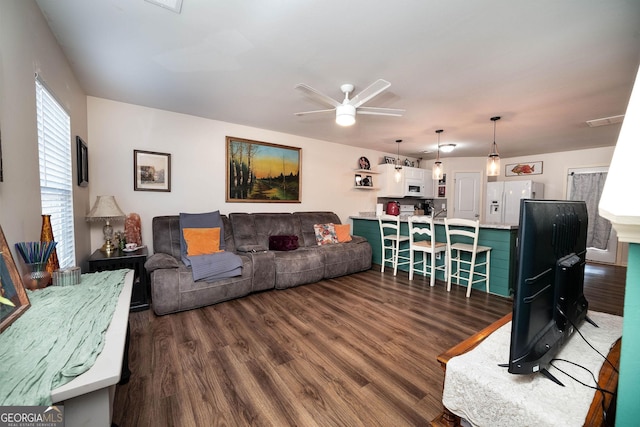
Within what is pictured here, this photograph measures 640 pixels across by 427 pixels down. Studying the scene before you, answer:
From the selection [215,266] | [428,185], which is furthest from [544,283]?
[428,185]

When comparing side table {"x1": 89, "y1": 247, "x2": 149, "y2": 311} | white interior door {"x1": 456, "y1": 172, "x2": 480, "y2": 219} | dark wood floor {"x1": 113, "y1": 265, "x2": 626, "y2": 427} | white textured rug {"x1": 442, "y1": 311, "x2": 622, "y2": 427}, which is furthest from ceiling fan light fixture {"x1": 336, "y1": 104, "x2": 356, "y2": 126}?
white interior door {"x1": 456, "y1": 172, "x2": 480, "y2": 219}

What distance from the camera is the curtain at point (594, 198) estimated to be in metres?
5.11

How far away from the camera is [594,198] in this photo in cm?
512

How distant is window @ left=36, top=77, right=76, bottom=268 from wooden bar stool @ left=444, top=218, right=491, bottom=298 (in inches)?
156

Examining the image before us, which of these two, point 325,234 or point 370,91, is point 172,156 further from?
point 370,91

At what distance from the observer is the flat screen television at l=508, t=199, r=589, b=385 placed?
0.73 meters

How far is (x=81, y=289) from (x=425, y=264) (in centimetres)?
388

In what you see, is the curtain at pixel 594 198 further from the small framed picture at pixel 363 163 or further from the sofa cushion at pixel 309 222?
the sofa cushion at pixel 309 222

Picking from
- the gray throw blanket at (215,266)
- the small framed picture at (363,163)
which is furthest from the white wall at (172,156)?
the small framed picture at (363,163)

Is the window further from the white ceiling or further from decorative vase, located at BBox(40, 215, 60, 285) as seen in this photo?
the white ceiling

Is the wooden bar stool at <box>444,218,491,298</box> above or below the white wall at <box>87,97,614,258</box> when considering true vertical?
below

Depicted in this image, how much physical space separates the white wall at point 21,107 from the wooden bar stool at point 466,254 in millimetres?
3861

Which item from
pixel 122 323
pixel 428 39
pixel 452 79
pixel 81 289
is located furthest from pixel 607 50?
pixel 81 289

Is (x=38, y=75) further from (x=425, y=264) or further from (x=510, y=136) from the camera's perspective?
(x=510, y=136)
